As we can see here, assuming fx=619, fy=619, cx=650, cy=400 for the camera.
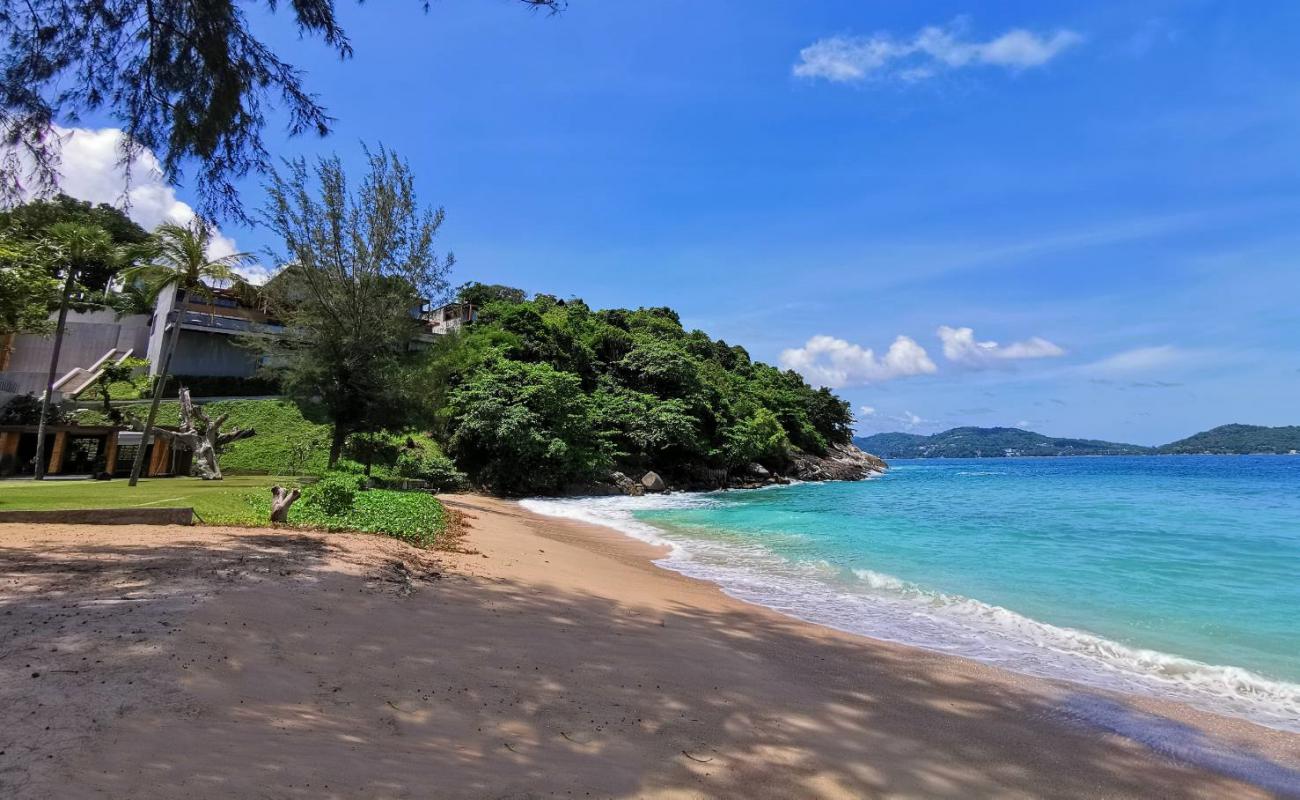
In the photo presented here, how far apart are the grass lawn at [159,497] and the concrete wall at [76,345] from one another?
1559cm


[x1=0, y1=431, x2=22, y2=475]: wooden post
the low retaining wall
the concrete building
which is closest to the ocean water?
the low retaining wall

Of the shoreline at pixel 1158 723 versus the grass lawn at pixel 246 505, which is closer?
the shoreline at pixel 1158 723

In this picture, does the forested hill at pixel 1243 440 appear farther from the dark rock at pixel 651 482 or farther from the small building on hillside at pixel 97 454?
the small building on hillside at pixel 97 454

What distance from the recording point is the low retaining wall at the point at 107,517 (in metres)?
9.86

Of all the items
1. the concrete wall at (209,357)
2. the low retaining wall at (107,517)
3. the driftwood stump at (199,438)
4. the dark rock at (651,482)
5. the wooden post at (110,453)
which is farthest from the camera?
the dark rock at (651,482)

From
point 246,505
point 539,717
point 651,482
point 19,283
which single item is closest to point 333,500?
point 246,505

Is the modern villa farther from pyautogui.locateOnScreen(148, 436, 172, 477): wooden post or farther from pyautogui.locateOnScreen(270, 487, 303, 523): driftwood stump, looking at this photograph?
pyautogui.locateOnScreen(270, 487, 303, 523): driftwood stump

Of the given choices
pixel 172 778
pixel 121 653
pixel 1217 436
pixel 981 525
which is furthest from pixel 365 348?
pixel 1217 436

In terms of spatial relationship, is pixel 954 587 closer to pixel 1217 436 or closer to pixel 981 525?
pixel 981 525

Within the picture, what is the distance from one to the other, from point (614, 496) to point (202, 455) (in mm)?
16866

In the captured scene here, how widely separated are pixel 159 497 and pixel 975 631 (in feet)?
54.0

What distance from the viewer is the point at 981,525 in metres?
19.4

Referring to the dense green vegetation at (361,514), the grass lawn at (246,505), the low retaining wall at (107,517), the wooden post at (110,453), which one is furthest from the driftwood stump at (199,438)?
the low retaining wall at (107,517)

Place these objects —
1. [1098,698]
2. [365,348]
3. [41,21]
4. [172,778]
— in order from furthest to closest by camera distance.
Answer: [365,348]
[41,21]
[1098,698]
[172,778]
